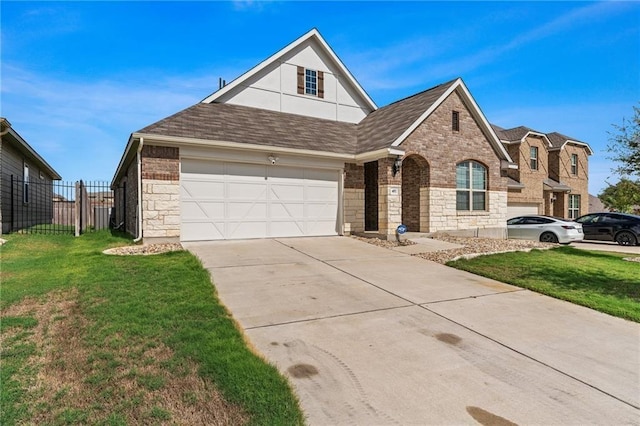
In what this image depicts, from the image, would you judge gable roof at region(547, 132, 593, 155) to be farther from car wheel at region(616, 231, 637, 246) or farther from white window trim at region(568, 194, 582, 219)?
car wheel at region(616, 231, 637, 246)

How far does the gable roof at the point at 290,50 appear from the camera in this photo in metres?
14.8

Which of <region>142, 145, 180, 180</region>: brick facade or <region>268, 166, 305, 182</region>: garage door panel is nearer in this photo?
<region>142, 145, 180, 180</region>: brick facade

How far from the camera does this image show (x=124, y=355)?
3627 millimetres

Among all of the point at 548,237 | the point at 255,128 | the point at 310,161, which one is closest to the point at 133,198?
the point at 255,128

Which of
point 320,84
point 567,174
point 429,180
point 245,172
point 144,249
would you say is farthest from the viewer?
point 567,174

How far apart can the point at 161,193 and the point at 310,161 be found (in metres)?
5.32

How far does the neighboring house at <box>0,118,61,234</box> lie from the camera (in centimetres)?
1361

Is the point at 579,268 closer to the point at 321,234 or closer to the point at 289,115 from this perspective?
the point at 321,234

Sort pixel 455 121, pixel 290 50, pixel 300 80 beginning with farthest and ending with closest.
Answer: pixel 300 80 < pixel 290 50 < pixel 455 121

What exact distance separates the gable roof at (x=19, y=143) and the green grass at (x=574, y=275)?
15.5m

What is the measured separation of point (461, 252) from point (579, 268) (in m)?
2.91

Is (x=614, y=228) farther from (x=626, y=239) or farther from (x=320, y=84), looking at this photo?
(x=320, y=84)

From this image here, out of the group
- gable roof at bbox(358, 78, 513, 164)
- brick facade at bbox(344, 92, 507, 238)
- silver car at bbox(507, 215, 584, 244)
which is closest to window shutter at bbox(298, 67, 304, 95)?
gable roof at bbox(358, 78, 513, 164)

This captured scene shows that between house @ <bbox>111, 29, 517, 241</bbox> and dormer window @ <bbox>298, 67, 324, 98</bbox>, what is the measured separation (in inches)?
1.9
